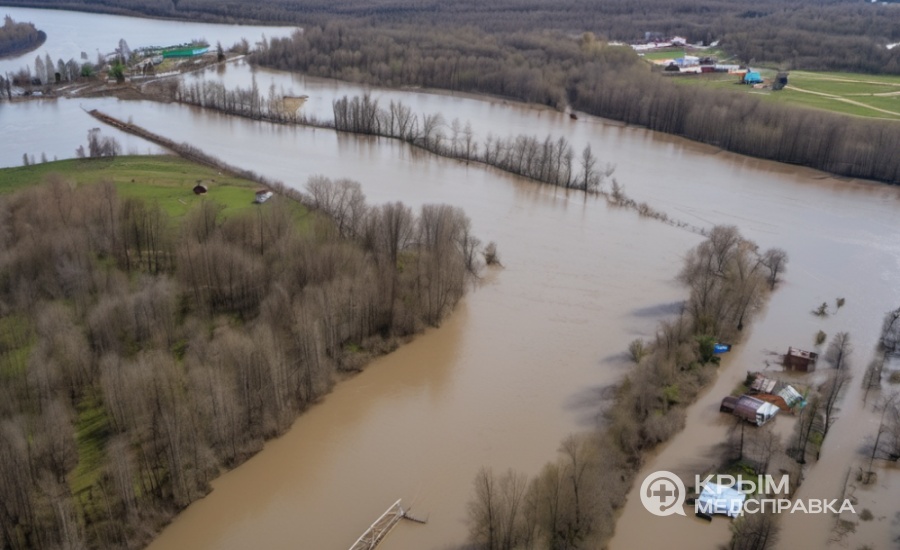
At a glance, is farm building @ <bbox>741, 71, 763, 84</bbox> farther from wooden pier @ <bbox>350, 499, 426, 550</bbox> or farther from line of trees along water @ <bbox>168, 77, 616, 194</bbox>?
wooden pier @ <bbox>350, 499, 426, 550</bbox>

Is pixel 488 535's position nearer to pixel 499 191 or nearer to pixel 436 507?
pixel 436 507

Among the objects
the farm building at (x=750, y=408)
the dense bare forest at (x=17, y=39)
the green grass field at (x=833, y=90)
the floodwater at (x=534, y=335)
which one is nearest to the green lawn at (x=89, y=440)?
the floodwater at (x=534, y=335)

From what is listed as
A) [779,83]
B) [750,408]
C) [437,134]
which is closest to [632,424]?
[750,408]

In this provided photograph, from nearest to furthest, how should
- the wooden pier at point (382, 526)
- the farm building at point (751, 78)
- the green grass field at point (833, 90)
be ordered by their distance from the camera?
the wooden pier at point (382, 526)
the green grass field at point (833, 90)
the farm building at point (751, 78)

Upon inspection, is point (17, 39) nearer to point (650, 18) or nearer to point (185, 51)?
point (185, 51)

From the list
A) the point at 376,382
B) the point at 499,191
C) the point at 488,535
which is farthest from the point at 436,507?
the point at 499,191

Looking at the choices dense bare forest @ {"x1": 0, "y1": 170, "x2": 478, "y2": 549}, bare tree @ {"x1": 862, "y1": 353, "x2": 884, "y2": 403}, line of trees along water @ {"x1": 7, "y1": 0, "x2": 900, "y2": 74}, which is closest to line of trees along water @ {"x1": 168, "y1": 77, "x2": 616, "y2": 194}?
dense bare forest @ {"x1": 0, "y1": 170, "x2": 478, "y2": 549}

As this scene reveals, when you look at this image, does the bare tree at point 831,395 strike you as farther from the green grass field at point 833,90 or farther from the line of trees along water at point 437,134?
the green grass field at point 833,90
